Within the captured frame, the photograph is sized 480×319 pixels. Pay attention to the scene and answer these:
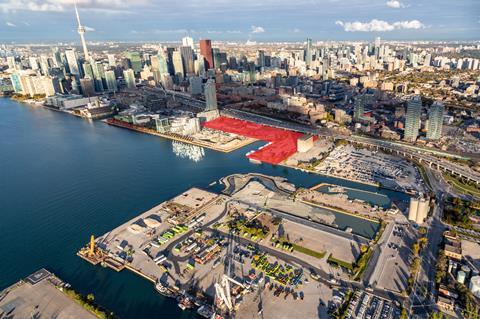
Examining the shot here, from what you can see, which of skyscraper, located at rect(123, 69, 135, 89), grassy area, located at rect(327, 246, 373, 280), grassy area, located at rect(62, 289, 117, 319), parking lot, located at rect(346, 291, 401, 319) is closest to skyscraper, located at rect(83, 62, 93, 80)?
skyscraper, located at rect(123, 69, 135, 89)

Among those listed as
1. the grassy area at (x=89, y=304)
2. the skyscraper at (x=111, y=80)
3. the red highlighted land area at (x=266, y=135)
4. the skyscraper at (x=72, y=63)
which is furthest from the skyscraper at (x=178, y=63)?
the grassy area at (x=89, y=304)

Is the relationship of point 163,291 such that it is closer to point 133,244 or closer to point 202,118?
point 133,244

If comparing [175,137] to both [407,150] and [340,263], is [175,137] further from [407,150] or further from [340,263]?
[340,263]

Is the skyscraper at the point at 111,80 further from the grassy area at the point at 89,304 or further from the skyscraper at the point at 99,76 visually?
the grassy area at the point at 89,304

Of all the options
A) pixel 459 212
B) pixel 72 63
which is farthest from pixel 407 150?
pixel 72 63

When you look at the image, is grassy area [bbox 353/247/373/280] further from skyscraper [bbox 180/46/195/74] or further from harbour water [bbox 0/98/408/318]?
skyscraper [bbox 180/46/195/74]

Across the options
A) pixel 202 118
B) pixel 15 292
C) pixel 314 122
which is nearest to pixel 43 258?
pixel 15 292
